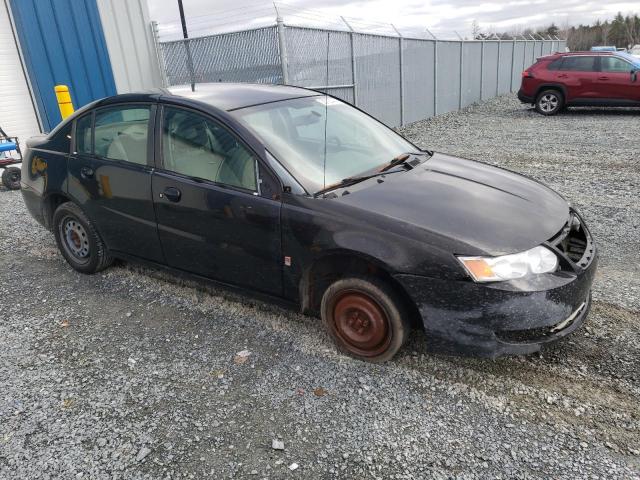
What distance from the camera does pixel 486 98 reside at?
65.0ft

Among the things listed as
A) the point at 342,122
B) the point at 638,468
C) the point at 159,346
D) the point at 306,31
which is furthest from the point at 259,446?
the point at 306,31

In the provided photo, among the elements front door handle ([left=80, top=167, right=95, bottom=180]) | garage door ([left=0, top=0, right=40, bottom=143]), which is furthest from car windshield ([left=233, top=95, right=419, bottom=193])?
garage door ([left=0, top=0, right=40, bottom=143])

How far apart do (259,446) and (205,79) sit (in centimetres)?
931

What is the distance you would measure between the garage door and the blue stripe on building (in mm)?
180

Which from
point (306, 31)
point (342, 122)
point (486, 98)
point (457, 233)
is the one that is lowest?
point (486, 98)

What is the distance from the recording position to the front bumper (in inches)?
98.2

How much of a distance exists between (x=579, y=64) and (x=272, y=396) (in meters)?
13.7

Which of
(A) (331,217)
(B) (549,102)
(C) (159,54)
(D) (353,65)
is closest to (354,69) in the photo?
(D) (353,65)

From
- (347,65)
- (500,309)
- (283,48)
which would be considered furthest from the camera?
(347,65)

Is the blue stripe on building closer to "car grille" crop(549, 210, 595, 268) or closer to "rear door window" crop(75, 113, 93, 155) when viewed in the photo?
"rear door window" crop(75, 113, 93, 155)

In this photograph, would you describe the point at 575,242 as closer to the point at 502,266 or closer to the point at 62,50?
the point at 502,266

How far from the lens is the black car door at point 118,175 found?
11.8 ft

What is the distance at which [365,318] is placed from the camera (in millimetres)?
2928

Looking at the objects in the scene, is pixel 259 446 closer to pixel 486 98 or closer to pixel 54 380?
pixel 54 380
